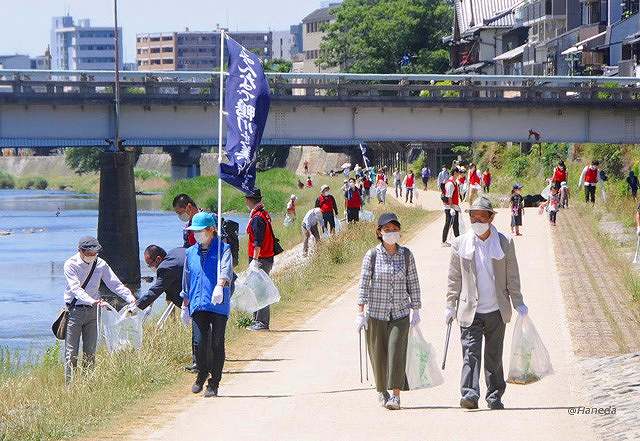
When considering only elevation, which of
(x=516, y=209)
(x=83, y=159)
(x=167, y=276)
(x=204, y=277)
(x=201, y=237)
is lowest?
→ (x=83, y=159)

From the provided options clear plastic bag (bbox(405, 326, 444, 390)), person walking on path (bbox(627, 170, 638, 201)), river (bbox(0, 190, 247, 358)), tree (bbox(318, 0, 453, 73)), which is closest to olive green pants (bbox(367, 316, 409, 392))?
clear plastic bag (bbox(405, 326, 444, 390))

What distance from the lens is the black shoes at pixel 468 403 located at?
38.4ft

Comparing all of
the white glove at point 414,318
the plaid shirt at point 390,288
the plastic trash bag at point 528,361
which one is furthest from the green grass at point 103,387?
the plastic trash bag at point 528,361

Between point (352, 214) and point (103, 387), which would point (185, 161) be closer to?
point (352, 214)

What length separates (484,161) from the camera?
259 feet

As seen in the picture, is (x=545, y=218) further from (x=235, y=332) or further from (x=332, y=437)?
(x=332, y=437)

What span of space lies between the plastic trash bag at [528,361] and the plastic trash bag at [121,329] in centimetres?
411

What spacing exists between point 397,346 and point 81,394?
302cm

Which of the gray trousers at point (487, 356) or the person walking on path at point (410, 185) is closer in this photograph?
the gray trousers at point (487, 356)

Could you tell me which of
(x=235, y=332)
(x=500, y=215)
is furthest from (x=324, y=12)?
(x=235, y=332)

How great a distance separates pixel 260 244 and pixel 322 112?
3218 cm

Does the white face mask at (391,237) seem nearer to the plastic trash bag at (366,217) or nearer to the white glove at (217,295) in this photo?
the white glove at (217,295)

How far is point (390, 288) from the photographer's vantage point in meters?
11.9

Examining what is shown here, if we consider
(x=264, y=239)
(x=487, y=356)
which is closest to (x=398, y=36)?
(x=264, y=239)
